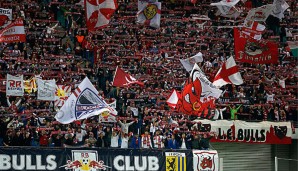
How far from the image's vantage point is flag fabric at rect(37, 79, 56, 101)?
28.9 meters

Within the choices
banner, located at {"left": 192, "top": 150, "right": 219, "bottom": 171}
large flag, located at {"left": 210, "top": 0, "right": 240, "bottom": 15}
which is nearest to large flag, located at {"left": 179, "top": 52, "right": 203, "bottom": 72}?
large flag, located at {"left": 210, "top": 0, "right": 240, "bottom": 15}

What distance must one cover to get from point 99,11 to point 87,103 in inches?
266

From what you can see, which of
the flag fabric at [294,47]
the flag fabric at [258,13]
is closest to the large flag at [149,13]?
the flag fabric at [258,13]

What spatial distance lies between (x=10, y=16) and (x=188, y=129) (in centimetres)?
930

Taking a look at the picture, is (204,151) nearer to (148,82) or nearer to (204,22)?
(148,82)

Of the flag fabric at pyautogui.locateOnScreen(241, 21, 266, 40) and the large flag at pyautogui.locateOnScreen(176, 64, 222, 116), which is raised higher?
the flag fabric at pyautogui.locateOnScreen(241, 21, 266, 40)

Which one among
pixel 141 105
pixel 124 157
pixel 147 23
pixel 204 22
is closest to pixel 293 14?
pixel 204 22

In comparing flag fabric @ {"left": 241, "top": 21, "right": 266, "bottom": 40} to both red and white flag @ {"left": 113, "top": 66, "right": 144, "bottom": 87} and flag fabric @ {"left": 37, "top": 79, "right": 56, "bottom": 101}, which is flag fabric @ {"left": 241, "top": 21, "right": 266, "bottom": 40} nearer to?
red and white flag @ {"left": 113, "top": 66, "right": 144, "bottom": 87}

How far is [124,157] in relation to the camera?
2536 cm

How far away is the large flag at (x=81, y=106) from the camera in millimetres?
24125

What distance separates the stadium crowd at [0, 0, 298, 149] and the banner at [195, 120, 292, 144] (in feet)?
1.41

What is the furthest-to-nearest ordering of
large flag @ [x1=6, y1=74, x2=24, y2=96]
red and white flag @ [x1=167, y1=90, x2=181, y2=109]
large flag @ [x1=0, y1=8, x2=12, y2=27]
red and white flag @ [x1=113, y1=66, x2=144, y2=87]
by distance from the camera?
large flag @ [x1=0, y1=8, x2=12, y2=27], red and white flag @ [x1=113, y1=66, x2=144, y2=87], large flag @ [x1=6, y1=74, x2=24, y2=96], red and white flag @ [x1=167, y1=90, x2=181, y2=109]

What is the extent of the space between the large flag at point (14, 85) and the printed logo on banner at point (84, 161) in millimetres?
5207

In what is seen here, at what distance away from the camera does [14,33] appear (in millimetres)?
29438
